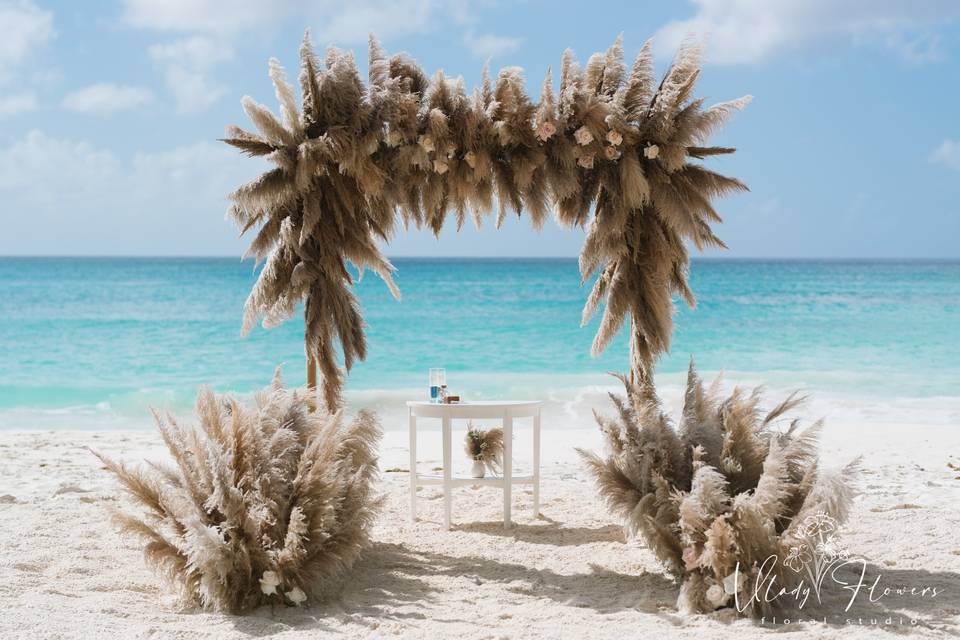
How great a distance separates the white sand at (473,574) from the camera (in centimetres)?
319

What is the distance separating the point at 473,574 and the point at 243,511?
4.06 feet

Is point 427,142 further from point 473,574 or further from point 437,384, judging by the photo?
point 473,574

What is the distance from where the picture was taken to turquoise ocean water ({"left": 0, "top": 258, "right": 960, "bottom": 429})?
39.7ft

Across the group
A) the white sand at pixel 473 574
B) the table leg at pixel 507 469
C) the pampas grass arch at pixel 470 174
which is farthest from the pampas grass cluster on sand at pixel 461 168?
the white sand at pixel 473 574

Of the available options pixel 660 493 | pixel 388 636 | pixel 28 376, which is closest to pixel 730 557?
pixel 660 493

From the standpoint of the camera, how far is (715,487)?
345cm

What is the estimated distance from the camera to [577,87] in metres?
4.82

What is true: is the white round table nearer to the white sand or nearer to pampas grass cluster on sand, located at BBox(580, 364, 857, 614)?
the white sand

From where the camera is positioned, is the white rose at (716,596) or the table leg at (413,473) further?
the table leg at (413,473)

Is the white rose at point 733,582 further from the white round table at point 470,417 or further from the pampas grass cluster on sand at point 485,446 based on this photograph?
the pampas grass cluster on sand at point 485,446

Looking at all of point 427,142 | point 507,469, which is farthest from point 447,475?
point 427,142

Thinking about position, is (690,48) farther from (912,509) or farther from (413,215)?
(912,509)

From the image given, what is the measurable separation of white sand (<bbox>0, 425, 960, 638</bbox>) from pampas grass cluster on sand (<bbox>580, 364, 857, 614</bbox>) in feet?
0.70

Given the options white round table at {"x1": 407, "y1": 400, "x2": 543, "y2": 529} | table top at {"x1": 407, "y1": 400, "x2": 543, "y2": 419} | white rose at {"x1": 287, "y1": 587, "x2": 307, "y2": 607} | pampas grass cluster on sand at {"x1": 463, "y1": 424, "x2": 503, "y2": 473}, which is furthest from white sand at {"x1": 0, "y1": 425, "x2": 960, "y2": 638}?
table top at {"x1": 407, "y1": 400, "x2": 543, "y2": 419}
